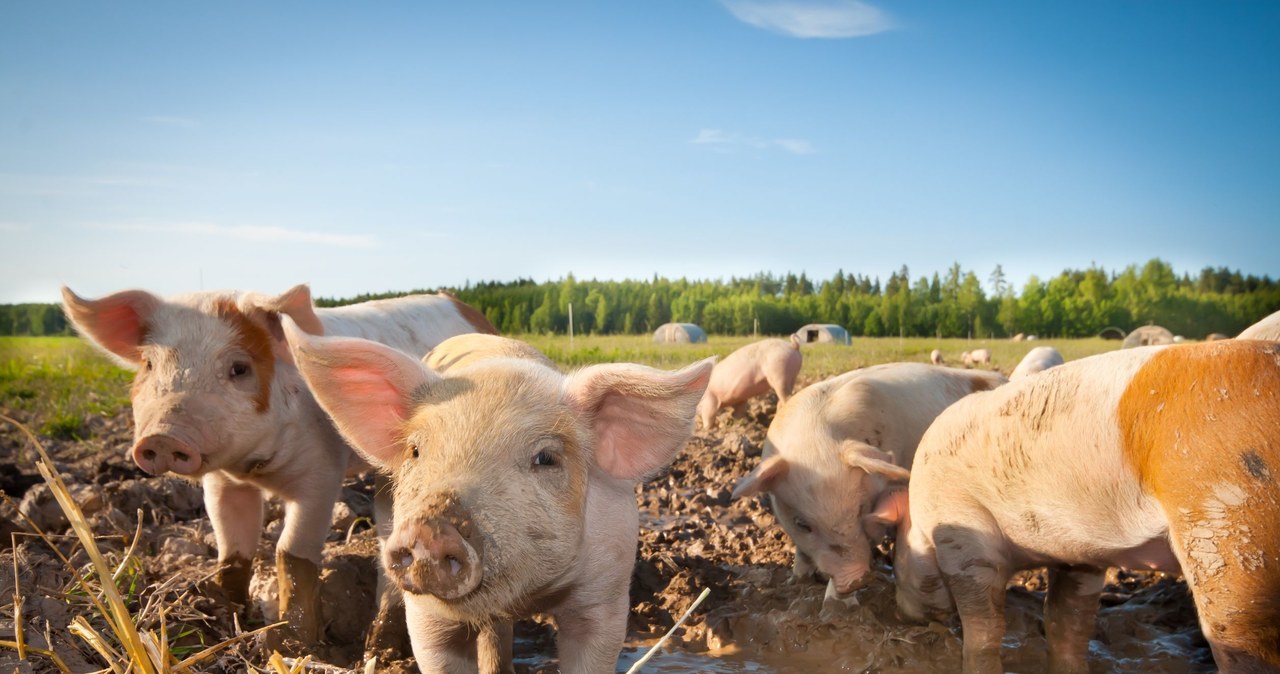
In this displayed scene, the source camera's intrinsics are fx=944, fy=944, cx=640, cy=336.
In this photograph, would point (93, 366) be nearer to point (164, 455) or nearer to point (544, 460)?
point (164, 455)

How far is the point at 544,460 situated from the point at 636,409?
39 cm

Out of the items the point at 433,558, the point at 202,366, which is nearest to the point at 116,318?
the point at 202,366

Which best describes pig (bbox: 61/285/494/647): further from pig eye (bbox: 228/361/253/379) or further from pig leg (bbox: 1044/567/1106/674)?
pig leg (bbox: 1044/567/1106/674)

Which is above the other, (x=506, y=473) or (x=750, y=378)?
(x=506, y=473)

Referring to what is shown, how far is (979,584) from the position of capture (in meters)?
3.87

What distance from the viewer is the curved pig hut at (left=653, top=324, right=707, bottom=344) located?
2516 centimetres

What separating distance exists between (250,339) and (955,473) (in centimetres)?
313

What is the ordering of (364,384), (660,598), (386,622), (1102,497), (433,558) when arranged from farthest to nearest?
(660,598), (386,622), (1102,497), (364,384), (433,558)

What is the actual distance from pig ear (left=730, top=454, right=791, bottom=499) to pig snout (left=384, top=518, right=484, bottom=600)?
275 cm

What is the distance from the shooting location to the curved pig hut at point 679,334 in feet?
82.5

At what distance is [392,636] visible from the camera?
4051mm

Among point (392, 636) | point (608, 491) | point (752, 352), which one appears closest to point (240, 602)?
point (392, 636)

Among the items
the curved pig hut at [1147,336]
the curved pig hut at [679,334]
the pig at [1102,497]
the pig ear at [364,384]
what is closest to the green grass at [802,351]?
the curved pig hut at [679,334]

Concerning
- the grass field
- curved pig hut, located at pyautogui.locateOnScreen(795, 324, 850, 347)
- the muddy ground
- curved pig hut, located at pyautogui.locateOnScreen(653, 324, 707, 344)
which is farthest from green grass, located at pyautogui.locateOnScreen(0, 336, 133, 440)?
curved pig hut, located at pyautogui.locateOnScreen(795, 324, 850, 347)
